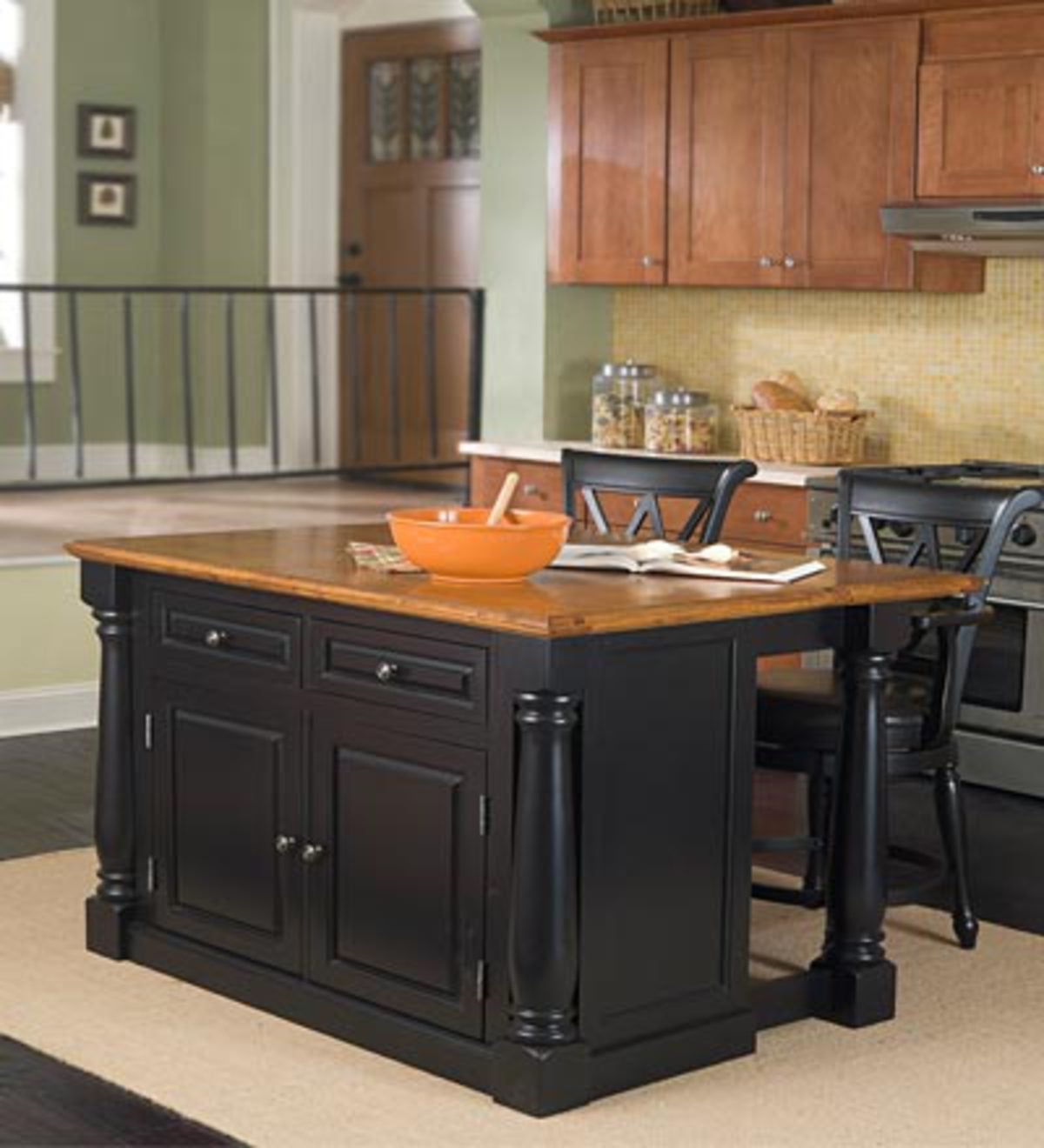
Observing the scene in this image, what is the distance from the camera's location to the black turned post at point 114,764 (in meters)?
4.47

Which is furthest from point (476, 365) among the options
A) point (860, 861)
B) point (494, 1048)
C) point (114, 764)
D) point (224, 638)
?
point (494, 1048)

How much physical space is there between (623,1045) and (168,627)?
1.23 m

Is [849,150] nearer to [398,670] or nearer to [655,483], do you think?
[655,483]

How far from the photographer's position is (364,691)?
3.92 metres

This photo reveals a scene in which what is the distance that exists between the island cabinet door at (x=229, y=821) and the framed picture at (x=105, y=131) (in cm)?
611

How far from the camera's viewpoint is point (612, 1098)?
12.2 ft

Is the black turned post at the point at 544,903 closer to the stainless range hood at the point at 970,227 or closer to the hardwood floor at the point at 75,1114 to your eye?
the hardwood floor at the point at 75,1114

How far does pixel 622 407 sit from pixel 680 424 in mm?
269

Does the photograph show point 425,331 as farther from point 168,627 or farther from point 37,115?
point 168,627

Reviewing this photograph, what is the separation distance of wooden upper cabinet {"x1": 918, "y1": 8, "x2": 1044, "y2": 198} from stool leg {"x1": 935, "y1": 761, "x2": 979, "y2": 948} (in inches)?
81.4

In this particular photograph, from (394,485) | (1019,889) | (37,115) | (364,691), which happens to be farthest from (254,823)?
(37,115)

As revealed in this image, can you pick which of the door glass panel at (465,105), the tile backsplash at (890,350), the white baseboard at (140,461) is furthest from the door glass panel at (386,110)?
the tile backsplash at (890,350)

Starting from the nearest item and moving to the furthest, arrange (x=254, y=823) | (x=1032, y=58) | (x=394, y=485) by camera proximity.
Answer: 1. (x=254, y=823)
2. (x=1032, y=58)
3. (x=394, y=485)

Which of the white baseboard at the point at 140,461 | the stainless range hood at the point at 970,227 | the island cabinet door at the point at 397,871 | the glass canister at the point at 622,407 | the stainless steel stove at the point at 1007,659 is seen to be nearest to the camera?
the island cabinet door at the point at 397,871
